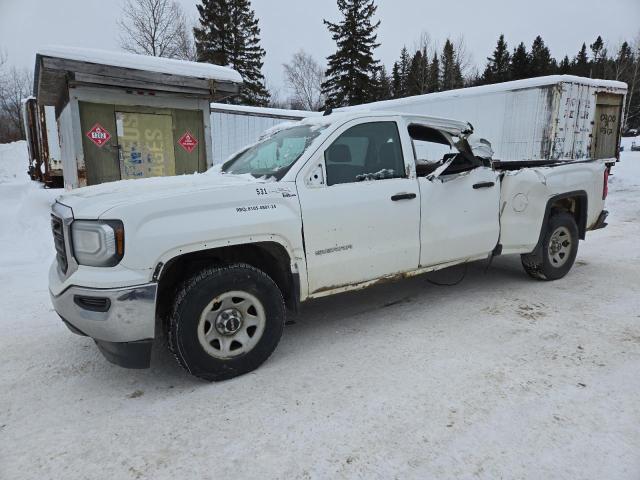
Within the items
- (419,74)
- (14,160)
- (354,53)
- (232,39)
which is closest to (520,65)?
(419,74)

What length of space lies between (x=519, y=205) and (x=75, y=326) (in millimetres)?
4348

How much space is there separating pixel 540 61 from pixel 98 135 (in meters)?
54.4

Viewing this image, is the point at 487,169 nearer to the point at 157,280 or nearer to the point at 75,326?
the point at 157,280

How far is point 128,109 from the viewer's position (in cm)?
851

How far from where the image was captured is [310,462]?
85.4 inches

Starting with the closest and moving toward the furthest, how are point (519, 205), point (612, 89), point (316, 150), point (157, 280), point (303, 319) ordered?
1. point (157, 280)
2. point (316, 150)
3. point (303, 319)
4. point (519, 205)
5. point (612, 89)

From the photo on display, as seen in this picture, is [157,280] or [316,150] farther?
[316,150]

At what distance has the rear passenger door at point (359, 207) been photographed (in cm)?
328

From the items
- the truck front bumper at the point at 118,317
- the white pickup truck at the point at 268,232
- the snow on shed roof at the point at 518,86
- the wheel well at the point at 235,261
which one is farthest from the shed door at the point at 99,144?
the snow on shed roof at the point at 518,86

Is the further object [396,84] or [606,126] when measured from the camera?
[396,84]

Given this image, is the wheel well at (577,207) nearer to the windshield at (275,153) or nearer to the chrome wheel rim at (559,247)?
the chrome wheel rim at (559,247)

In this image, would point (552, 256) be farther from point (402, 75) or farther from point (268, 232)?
point (402, 75)

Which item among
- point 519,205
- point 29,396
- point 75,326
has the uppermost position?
point 519,205

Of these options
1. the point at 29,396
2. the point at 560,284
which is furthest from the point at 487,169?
the point at 29,396
